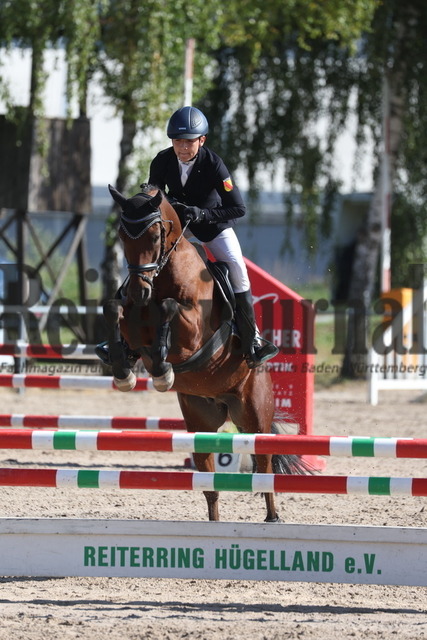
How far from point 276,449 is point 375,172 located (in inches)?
459

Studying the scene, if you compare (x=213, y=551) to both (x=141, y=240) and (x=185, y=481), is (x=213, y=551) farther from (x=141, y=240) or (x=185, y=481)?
(x=141, y=240)

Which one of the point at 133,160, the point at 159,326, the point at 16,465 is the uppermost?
the point at 133,160

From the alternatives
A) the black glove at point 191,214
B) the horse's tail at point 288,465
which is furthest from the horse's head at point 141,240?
the horse's tail at point 288,465

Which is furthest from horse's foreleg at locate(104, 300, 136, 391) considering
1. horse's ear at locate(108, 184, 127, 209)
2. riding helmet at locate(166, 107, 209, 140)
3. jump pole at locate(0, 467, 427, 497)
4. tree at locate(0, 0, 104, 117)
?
tree at locate(0, 0, 104, 117)

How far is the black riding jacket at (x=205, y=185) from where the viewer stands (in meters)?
5.32

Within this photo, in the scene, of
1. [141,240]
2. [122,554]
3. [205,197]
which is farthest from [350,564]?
[205,197]

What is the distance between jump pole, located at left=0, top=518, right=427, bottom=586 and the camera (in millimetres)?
4289

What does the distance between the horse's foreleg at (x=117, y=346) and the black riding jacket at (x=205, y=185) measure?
0.79 metres

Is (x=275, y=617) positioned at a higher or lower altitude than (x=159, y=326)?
lower

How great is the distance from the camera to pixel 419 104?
1473cm

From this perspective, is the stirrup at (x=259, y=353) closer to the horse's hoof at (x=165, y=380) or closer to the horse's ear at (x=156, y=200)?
the horse's hoof at (x=165, y=380)

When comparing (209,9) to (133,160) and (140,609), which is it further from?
(140,609)

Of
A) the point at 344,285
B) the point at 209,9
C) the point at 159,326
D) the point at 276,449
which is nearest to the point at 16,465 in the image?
the point at 159,326

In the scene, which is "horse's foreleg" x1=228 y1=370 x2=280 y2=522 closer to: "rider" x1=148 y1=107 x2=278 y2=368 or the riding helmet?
"rider" x1=148 y1=107 x2=278 y2=368
